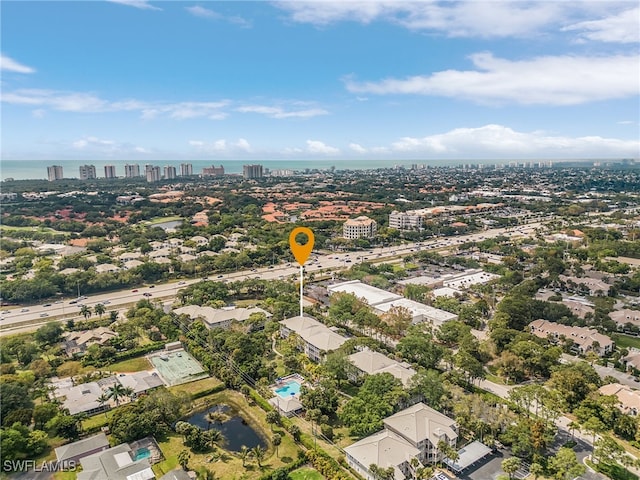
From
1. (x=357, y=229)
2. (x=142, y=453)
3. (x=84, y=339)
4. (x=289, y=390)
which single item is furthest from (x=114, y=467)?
(x=357, y=229)

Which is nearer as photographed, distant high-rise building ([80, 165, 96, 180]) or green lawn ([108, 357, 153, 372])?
green lawn ([108, 357, 153, 372])

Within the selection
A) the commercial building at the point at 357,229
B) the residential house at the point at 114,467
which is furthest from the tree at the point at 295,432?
the commercial building at the point at 357,229

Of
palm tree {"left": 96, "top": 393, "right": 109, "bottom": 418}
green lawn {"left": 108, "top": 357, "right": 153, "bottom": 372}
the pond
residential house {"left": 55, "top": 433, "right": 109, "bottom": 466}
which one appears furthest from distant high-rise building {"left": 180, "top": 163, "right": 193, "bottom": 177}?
residential house {"left": 55, "top": 433, "right": 109, "bottom": 466}

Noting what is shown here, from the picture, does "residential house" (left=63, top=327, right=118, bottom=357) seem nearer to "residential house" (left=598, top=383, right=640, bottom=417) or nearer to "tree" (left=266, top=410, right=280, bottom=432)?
"tree" (left=266, top=410, right=280, bottom=432)

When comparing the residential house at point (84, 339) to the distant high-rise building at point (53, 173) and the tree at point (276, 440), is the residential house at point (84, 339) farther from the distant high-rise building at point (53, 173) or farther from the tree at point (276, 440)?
the distant high-rise building at point (53, 173)

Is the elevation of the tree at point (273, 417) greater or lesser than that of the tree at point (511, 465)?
lesser

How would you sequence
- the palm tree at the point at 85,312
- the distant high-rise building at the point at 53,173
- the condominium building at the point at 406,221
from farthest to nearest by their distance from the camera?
the distant high-rise building at the point at 53,173 → the condominium building at the point at 406,221 → the palm tree at the point at 85,312
